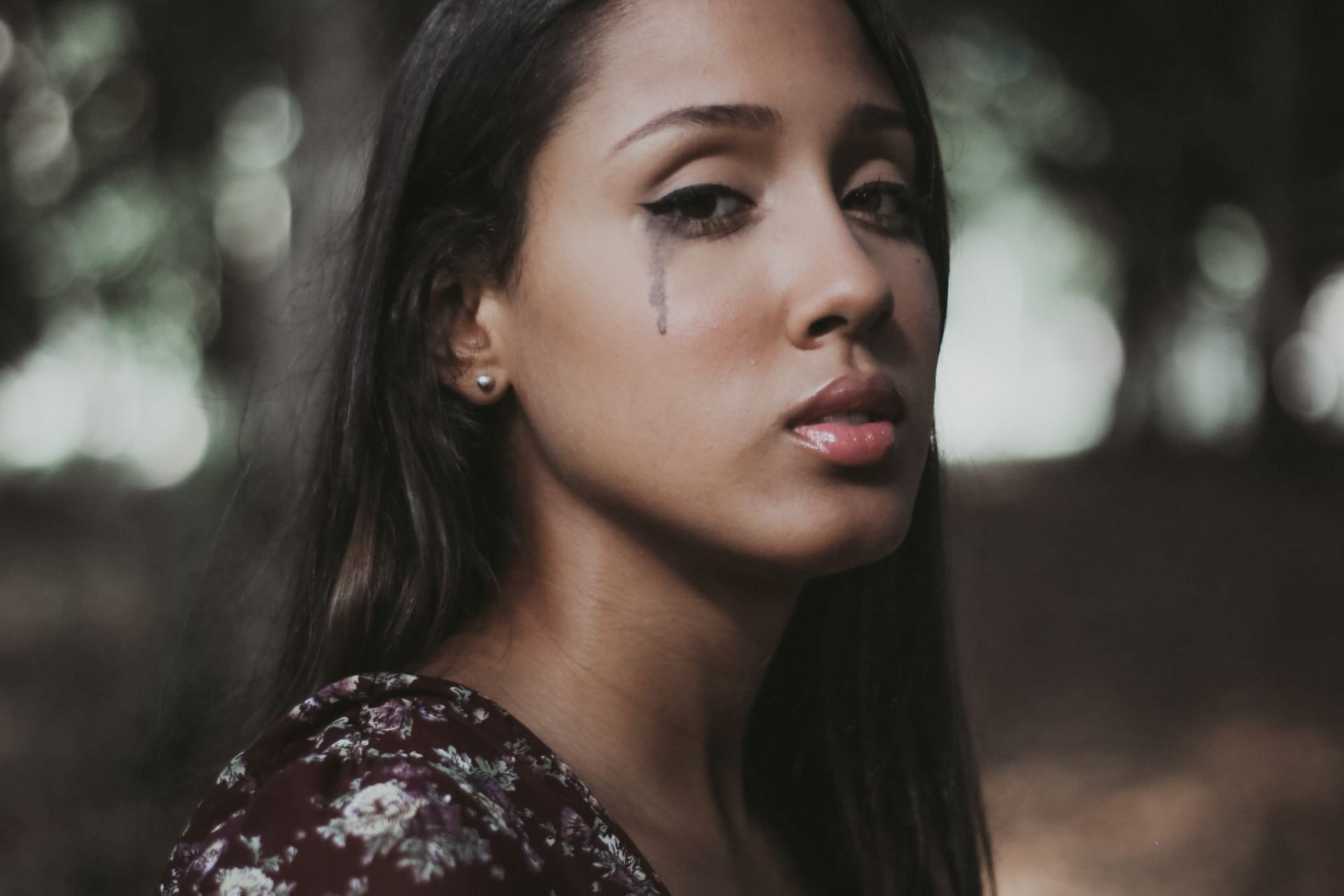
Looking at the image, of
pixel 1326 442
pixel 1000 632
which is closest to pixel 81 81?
pixel 1000 632

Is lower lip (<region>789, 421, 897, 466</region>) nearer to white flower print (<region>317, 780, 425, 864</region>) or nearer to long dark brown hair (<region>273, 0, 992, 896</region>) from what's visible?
long dark brown hair (<region>273, 0, 992, 896</region>)

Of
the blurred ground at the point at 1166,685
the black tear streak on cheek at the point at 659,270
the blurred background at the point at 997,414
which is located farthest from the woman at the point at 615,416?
the blurred ground at the point at 1166,685

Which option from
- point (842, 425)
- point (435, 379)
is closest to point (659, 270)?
point (842, 425)

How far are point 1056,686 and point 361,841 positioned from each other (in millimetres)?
8256

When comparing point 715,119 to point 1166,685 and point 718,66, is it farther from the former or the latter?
point 1166,685

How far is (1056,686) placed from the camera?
9312 mm

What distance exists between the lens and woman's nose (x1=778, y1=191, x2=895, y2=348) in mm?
2021

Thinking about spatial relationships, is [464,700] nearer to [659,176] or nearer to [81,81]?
[659,176]

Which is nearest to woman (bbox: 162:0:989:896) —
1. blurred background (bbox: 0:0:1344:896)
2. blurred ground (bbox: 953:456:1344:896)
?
blurred background (bbox: 0:0:1344:896)

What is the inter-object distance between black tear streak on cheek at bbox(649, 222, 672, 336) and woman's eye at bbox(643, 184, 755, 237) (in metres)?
0.02

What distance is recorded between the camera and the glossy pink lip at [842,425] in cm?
202

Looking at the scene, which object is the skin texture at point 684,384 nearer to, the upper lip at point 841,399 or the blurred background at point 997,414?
the upper lip at point 841,399

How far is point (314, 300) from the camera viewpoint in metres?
3.12

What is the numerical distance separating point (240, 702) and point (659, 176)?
53.8 inches
